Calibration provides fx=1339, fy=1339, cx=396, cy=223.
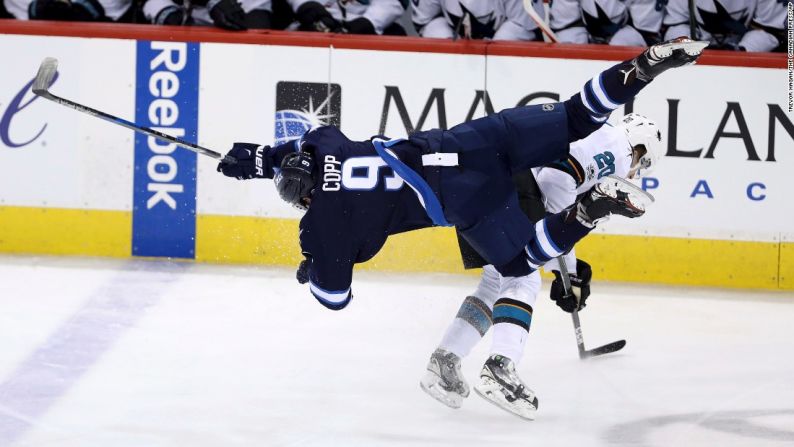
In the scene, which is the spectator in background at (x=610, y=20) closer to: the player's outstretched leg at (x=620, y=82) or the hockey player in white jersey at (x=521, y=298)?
the hockey player in white jersey at (x=521, y=298)

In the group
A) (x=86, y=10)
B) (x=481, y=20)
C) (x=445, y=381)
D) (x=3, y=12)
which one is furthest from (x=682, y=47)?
(x=3, y=12)

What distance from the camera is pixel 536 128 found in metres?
3.72

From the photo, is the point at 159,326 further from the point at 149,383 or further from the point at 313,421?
the point at 313,421

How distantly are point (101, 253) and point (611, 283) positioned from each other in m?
2.22

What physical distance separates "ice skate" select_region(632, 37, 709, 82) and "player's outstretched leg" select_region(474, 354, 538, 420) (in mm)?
898

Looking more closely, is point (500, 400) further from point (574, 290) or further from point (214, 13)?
point (214, 13)

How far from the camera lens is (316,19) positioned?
5.86 metres

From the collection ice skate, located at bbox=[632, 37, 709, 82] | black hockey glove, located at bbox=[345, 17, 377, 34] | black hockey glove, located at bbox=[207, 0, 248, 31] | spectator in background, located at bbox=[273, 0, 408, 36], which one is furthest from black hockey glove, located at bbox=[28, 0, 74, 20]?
ice skate, located at bbox=[632, 37, 709, 82]

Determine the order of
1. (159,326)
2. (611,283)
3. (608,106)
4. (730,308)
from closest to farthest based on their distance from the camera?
(608,106) < (159,326) < (730,308) < (611,283)

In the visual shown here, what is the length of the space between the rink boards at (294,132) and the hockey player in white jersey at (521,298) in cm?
133

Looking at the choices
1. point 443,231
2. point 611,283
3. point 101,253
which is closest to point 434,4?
point 443,231

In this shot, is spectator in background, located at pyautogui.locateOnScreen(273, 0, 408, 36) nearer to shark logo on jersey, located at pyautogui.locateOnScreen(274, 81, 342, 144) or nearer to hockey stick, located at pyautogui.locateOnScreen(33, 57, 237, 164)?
shark logo on jersey, located at pyautogui.locateOnScreen(274, 81, 342, 144)

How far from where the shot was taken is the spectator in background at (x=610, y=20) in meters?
5.81

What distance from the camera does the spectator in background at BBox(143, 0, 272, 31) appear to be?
5.68m
